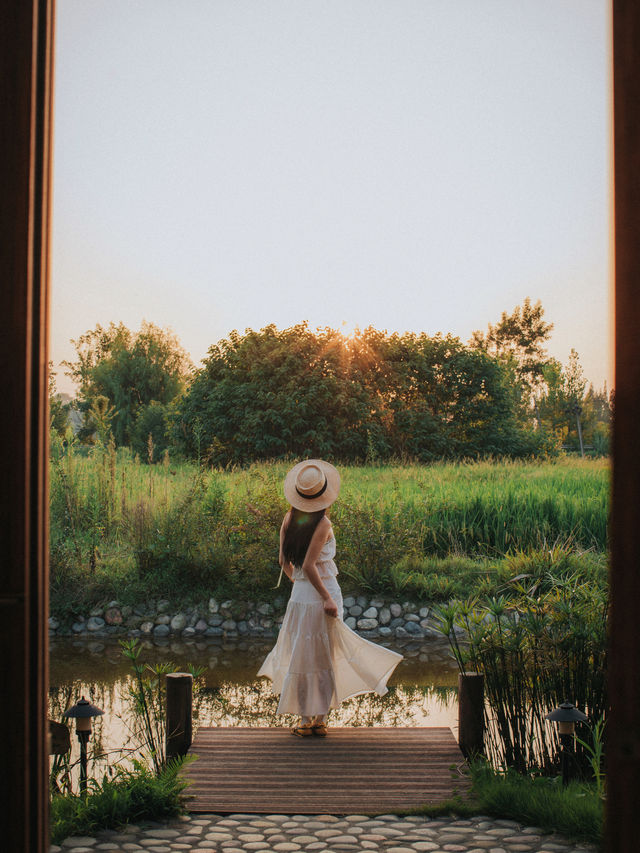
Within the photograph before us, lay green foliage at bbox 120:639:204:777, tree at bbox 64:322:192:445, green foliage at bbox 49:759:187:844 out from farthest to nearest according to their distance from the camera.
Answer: tree at bbox 64:322:192:445
green foliage at bbox 120:639:204:777
green foliage at bbox 49:759:187:844

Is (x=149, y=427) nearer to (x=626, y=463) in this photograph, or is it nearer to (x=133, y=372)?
(x=133, y=372)

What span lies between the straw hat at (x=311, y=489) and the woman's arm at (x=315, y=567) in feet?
0.45

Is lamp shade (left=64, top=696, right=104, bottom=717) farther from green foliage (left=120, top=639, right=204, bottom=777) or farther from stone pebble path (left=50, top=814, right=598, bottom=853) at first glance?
stone pebble path (left=50, top=814, right=598, bottom=853)

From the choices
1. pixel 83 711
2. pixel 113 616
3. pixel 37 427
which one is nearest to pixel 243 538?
pixel 113 616

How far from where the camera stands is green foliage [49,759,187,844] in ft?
11.7

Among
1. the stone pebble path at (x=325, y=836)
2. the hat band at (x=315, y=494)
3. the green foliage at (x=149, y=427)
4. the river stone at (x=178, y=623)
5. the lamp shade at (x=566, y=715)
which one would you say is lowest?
the river stone at (x=178, y=623)

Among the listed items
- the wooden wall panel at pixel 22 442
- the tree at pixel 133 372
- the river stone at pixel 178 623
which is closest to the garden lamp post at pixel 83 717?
the wooden wall panel at pixel 22 442

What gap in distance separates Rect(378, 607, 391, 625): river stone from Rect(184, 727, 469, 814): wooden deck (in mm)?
4683

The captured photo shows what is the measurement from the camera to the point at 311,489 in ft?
16.7

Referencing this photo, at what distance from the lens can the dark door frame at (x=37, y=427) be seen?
135 centimetres

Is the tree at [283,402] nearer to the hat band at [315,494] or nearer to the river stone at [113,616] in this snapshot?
the river stone at [113,616]

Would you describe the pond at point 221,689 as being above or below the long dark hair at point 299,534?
below

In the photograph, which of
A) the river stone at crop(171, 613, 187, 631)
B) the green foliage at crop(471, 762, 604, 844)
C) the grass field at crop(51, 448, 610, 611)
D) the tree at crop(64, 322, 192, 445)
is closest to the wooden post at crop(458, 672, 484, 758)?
the green foliage at crop(471, 762, 604, 844)

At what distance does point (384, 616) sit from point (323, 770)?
218 inches
